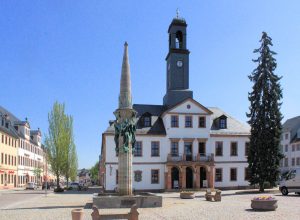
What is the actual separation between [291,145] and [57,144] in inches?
1615

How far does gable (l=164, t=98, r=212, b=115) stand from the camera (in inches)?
1801

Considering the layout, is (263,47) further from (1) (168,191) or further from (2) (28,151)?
(2) (28,151)

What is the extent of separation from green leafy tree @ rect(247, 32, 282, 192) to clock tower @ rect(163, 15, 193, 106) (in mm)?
10587

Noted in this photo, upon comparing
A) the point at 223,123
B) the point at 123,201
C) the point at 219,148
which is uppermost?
the point at 223,123

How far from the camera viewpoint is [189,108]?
46156mm

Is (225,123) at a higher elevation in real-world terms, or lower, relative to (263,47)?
lower

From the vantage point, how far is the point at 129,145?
79.1ft

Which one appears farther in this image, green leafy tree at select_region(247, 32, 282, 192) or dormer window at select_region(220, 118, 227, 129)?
dormer window at select_region(220, 118, 227, 129)

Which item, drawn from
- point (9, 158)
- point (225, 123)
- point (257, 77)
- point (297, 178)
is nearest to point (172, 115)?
point (225, 123)

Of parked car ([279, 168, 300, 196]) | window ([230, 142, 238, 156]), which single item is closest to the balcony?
window ([230, 142, 238, 156])

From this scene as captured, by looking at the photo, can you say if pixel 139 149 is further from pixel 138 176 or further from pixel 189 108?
pixel 189 108

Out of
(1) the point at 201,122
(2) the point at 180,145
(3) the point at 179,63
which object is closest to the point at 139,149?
(2) the point at 180,145

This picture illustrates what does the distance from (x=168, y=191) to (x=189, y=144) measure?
5.86 m

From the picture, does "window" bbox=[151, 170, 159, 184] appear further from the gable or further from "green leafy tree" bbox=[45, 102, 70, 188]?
"green leafy tree" bbox=[45, 102, 70, 188]
